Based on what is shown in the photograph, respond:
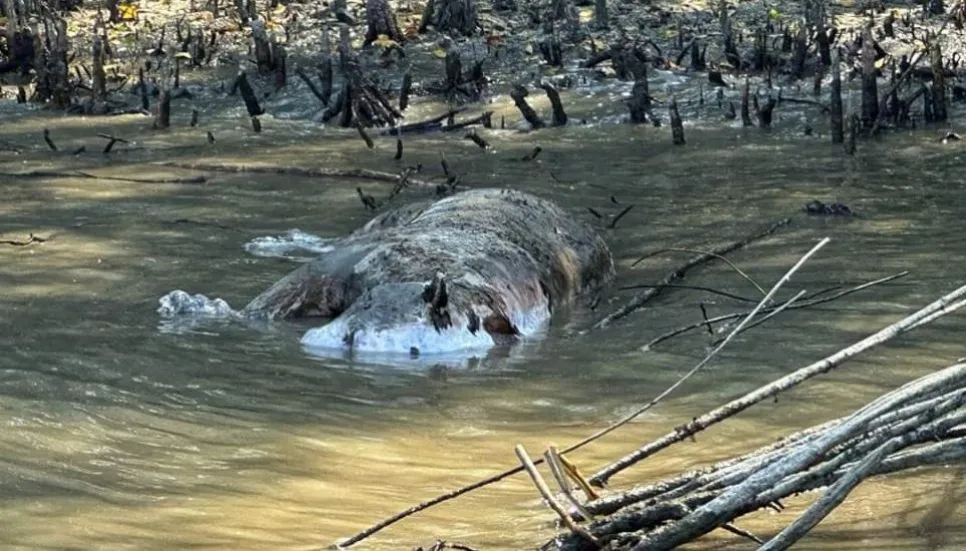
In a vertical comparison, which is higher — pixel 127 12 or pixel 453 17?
pixel 127 12

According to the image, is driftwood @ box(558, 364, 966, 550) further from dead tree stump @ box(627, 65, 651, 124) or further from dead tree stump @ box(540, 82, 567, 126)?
dead tree stump @ box(627, 65, 651, 124)

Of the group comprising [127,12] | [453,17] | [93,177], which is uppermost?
[127,12]

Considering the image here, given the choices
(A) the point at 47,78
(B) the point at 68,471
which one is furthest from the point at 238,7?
(B) the point at 68,471

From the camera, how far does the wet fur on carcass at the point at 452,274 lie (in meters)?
6.73

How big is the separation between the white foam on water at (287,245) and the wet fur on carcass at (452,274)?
53 cm

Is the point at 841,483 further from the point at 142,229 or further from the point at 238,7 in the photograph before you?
the point at 238,7

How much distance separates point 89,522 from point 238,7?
15392 mm

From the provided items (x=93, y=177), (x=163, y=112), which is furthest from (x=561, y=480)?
(x=163, y=112)

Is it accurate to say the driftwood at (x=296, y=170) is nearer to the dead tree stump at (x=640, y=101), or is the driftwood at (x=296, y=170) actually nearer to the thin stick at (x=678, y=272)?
the thin stick at (x=678, y=272)

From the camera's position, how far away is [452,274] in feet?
23.0

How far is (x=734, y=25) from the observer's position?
58.9 feet

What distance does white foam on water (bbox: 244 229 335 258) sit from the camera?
29.7 ft

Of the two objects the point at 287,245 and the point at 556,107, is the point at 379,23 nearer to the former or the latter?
the point at 556,107

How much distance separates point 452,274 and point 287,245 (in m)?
2.44
